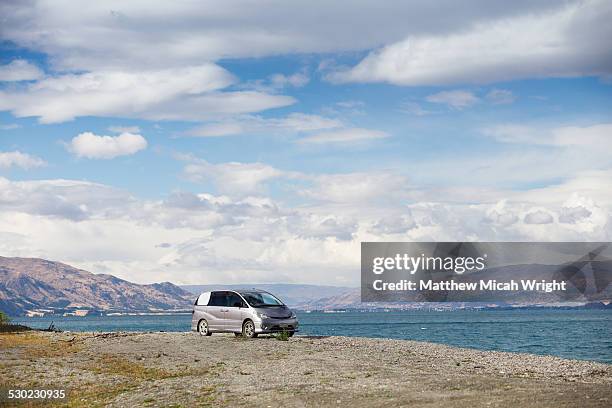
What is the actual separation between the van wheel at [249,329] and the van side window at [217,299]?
1.95 metres

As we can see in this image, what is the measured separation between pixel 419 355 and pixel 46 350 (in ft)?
50.4

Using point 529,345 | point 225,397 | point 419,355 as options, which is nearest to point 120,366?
point 225,397

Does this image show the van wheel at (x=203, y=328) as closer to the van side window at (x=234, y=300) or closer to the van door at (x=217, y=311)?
the van door at (x=217, y=311)

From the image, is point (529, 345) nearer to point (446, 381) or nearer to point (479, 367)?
point (479, 367)

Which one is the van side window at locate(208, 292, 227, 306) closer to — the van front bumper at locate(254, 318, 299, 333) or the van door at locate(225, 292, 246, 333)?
the van door at locate(225, 292, 246, 333)

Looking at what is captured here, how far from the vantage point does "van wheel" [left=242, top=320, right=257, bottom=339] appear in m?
36.7

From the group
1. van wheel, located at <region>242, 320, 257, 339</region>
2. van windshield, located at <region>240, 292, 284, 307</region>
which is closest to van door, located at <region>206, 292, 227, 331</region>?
van windshield, located at <region>240, 292, 284, 307</region>

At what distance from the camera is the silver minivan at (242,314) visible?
36.8 metres

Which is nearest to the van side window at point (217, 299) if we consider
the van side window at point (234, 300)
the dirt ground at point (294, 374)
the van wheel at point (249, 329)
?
the van side window at point (234, 300)

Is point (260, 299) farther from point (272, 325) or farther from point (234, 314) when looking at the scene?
point (272, 325)

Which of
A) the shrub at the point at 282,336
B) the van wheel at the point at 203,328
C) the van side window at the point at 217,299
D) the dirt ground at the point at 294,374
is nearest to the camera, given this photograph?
the dirt ground at the point at 294,374

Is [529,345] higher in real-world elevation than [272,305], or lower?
lower

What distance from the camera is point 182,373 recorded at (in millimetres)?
25078

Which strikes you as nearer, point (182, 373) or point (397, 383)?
point (397, 383)
